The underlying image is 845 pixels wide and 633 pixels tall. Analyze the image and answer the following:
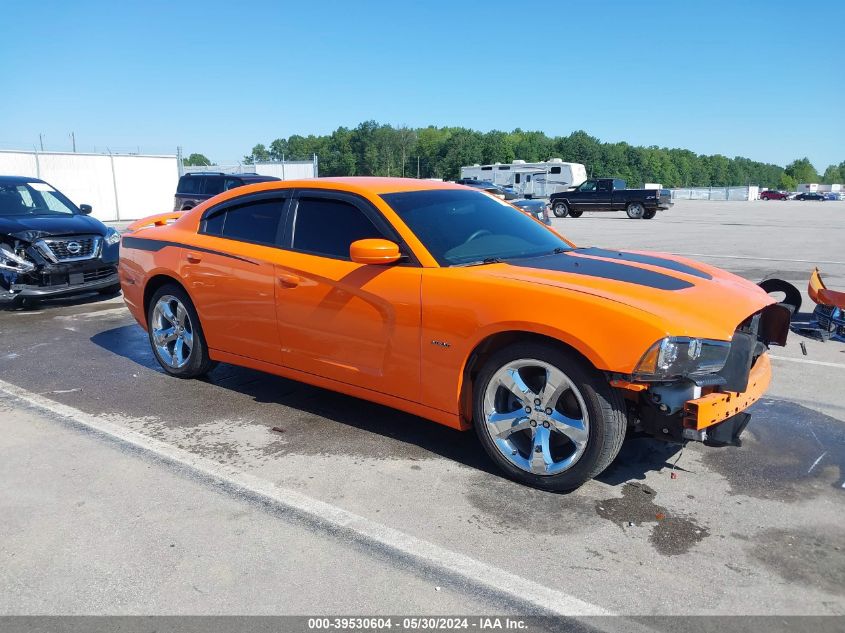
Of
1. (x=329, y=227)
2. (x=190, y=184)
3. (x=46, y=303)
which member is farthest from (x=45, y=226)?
(x=190, y=184)

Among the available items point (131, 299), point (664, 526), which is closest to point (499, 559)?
point (664, 526)

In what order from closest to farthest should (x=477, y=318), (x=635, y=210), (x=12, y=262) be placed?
(x=477, y=318), (x=12, y=262), (x=635, y=210)

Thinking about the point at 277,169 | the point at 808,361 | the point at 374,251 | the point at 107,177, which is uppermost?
the point at 277,169

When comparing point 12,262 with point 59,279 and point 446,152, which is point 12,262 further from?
point 446,152

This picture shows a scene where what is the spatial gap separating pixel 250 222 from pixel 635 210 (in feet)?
90.2

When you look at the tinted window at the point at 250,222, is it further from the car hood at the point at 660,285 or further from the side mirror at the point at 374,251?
the car hood at the point at 660,285

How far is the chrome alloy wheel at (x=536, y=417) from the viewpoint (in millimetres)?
3473

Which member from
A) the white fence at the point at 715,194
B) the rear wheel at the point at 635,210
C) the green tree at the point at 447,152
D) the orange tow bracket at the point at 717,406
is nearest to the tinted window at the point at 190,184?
the orange tow bracket at the point at 717,406

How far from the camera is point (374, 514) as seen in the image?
3.37m

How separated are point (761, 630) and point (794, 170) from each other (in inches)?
7908

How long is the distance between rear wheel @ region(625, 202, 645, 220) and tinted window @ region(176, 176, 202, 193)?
63.5 feet

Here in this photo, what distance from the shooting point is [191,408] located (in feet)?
16.3

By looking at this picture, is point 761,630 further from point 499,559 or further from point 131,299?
point 131,299

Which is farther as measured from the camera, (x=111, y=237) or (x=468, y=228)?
(x=111, y=237)
